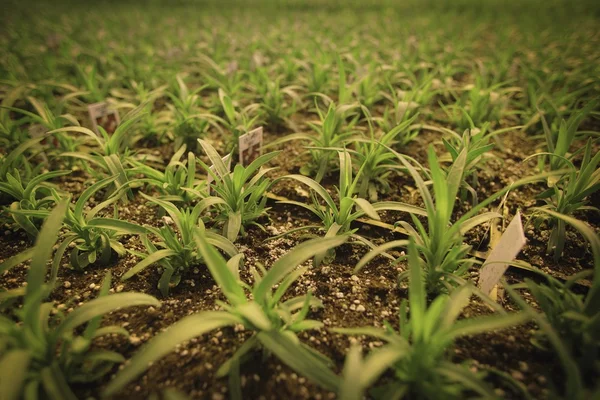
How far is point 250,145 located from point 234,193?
342mm

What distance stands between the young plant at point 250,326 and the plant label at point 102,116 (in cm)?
114

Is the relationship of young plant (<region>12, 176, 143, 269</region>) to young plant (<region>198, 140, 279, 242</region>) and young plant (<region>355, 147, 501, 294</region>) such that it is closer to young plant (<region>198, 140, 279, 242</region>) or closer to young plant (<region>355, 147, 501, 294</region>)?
young plant (<region>198, 140, 279, 242</region>)

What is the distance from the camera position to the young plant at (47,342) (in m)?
0.60

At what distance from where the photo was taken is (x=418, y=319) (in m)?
0.67

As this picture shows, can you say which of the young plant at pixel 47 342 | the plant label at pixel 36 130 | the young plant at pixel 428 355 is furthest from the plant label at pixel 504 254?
the plant label at pixel 36 130

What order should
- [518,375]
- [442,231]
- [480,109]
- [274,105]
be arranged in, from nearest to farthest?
[518,375]
[442,231]
[480,109]
[274,105]

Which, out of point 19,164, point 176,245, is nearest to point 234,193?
point 176,245

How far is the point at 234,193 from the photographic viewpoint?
109 cm

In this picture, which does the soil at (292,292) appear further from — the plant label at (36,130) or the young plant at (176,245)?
the plant label at (36,130)

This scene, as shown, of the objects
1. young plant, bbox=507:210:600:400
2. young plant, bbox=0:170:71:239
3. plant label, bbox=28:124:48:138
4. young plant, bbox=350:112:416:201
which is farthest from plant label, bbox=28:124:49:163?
young plant, bbox=507:210:600:400

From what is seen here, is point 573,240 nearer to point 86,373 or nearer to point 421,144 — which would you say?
point 421,144

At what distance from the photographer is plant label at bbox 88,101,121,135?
146 centimetres

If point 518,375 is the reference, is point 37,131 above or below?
above

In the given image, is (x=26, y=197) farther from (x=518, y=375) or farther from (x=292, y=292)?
(x=518, y=375)
